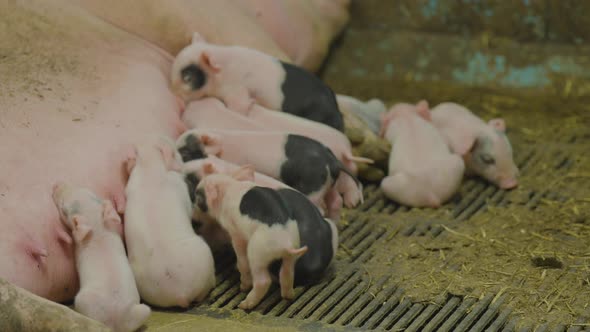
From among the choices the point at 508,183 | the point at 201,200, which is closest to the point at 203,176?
the point at 201,200

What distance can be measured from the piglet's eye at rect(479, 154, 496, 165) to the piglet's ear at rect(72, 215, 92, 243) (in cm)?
189

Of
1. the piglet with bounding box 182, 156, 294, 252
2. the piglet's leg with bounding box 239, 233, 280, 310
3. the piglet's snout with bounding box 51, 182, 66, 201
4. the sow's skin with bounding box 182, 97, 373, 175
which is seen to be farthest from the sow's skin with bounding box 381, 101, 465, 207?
the piglet's snout with bounding box 51, 182, 66, 201

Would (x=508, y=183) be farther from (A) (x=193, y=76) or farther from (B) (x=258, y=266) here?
(B) (x=258, y=266)

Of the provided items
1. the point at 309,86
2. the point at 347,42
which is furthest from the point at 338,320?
the point at 347,42

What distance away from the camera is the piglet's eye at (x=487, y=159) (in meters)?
4.59

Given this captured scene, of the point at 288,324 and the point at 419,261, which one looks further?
the point at 419,261

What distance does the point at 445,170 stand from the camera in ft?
14.3

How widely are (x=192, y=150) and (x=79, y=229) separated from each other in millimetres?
795

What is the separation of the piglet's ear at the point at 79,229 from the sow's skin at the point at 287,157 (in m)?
0.79

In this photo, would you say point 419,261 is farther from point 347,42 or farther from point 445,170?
point 347,42

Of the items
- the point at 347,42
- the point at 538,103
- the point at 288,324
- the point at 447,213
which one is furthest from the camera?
the point at 347,42

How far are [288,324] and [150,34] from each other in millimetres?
1835

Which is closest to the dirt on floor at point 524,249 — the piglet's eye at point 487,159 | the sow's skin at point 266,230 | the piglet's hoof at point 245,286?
the piglet's eye at point 487,159

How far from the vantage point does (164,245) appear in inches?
136
